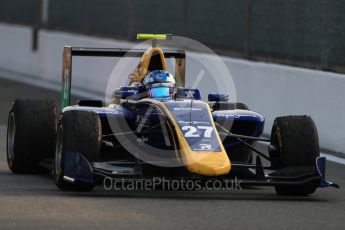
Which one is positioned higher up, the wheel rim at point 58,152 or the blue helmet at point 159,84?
the blue helmet at point 159,84

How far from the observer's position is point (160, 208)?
1107 cm

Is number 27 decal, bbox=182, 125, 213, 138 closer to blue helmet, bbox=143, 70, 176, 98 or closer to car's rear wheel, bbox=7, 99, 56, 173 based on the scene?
blue helmet, bbox=143, 70, 176, 98

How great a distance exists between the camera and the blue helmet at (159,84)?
12891mm

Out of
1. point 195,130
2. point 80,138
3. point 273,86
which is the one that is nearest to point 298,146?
point 195,130

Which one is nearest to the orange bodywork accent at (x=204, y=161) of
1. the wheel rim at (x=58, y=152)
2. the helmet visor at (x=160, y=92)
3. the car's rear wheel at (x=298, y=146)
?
the car's rear wheel at (x=298, y=146)

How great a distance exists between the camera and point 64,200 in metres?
11.3

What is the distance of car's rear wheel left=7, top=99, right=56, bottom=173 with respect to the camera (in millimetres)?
13281

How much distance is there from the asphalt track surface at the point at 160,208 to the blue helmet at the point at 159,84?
1.08 meters

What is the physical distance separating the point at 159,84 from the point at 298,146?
5.40ft

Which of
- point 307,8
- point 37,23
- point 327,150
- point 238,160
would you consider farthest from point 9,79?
point 238,160

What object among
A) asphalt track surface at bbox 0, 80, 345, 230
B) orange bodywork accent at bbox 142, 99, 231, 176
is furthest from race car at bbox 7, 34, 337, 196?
asphalt track surface at bbox 0, 80, 345, 230

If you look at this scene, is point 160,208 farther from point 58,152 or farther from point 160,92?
point 160,92

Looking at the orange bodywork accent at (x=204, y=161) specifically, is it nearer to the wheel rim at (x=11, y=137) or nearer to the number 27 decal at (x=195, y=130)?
the number 27 decal at (x=195, y=130)

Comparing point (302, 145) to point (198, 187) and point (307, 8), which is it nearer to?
point (198, 187)
